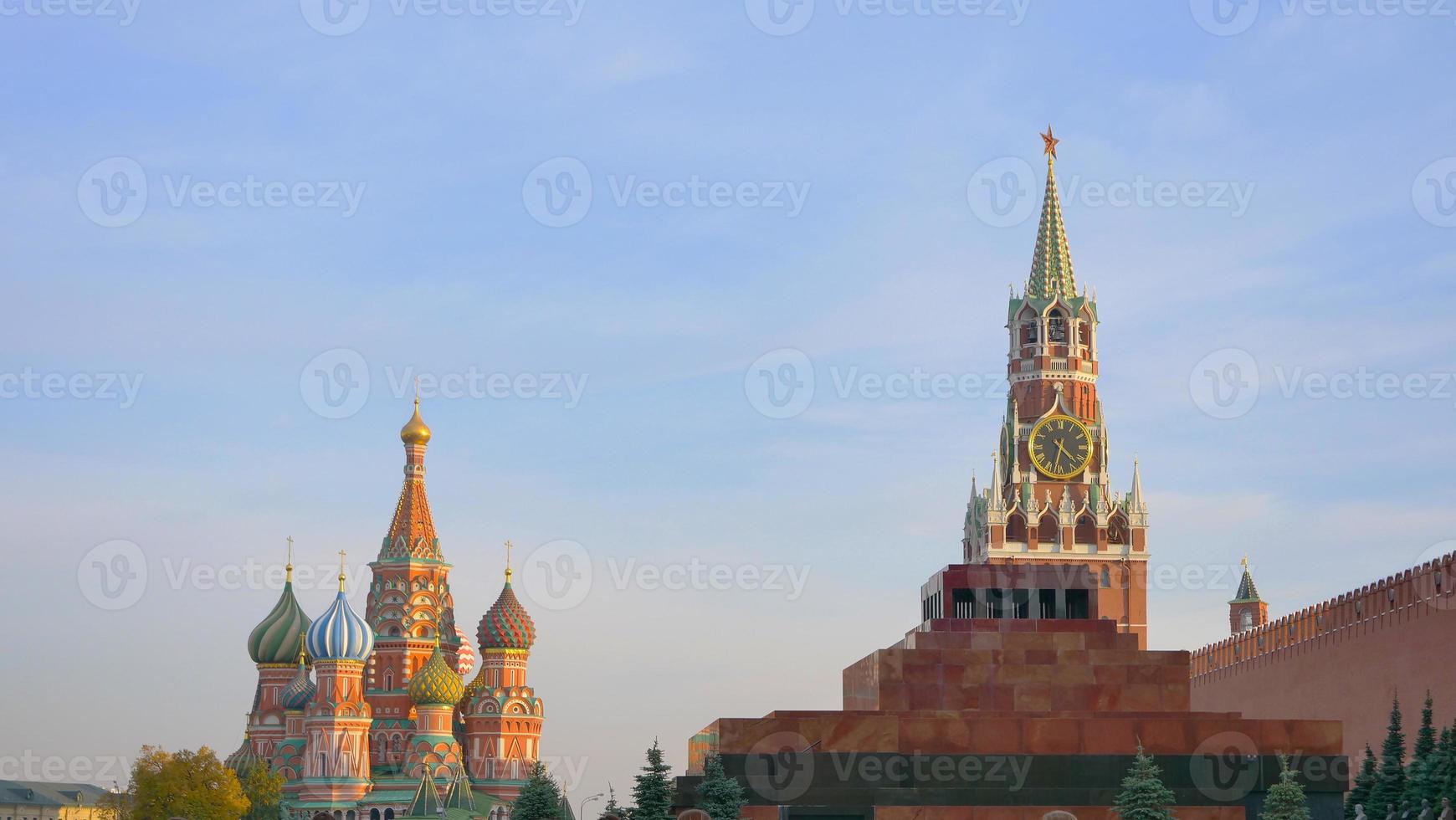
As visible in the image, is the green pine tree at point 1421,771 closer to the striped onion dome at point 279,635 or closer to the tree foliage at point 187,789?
the tree foliage at point 187,789

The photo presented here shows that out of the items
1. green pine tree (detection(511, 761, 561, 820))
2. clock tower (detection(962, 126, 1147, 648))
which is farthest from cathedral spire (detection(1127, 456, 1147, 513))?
green pine tree (detection(511, 761, 561, 820))

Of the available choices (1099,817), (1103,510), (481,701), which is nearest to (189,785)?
(481,701)

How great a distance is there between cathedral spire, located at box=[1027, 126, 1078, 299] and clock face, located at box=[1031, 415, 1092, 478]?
6.26m

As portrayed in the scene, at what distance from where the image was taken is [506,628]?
90.4 m

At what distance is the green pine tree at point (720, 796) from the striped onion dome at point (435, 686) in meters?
54.8

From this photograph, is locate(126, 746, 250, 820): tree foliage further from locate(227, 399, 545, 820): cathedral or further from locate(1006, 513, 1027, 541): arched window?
locate(1006, 513, 1027, 541): arched window

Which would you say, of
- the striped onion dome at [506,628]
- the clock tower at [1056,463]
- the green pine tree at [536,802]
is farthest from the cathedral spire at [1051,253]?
the green pine tree at [536,802]

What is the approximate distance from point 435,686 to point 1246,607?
131ft

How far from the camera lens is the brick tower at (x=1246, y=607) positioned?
9794 centimetres

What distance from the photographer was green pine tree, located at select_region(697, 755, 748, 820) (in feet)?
107

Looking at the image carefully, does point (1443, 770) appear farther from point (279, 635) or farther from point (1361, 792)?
point (279, 635)

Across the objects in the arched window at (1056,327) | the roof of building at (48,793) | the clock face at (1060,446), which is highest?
the arched window at (1056,327)

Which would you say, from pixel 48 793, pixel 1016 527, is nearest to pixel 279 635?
pixel 1016 527

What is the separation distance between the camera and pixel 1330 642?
4753 cm
